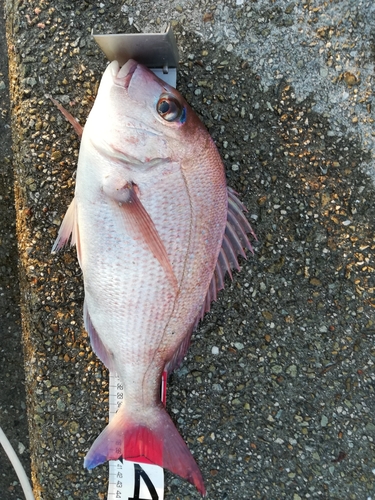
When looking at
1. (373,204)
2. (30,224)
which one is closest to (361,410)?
(373,204)


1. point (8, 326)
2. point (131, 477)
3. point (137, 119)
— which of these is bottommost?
point (131, 477)

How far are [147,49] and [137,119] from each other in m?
0.32

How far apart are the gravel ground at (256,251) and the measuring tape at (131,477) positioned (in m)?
0.06

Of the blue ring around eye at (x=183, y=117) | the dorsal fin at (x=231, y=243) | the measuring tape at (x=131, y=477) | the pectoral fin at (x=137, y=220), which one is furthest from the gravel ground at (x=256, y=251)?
the pectoral fin at (x=137, y=220)

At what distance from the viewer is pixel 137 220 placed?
126 centimetres

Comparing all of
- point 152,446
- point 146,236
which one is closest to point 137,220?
point 146,236

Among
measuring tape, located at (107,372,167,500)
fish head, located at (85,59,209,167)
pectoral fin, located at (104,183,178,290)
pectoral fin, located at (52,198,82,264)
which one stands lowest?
measuring tape, located at (107,372,167,500)

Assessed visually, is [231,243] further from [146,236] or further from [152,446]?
[152,446]

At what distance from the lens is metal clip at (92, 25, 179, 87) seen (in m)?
1.33

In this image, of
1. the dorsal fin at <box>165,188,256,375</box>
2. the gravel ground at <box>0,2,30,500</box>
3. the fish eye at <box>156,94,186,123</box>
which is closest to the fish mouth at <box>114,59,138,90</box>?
the fish eye at <box>156,94,186,123</box>

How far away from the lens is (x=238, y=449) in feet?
5.45

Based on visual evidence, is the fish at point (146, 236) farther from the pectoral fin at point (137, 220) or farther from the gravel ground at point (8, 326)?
the gravel ground at point (8, 326)

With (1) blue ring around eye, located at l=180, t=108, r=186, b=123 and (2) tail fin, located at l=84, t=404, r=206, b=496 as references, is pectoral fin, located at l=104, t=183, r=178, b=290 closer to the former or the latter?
(1) blue ring around eye, located at l=180, t=108, r=186, b=123

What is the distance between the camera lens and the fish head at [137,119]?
4.10 ft
